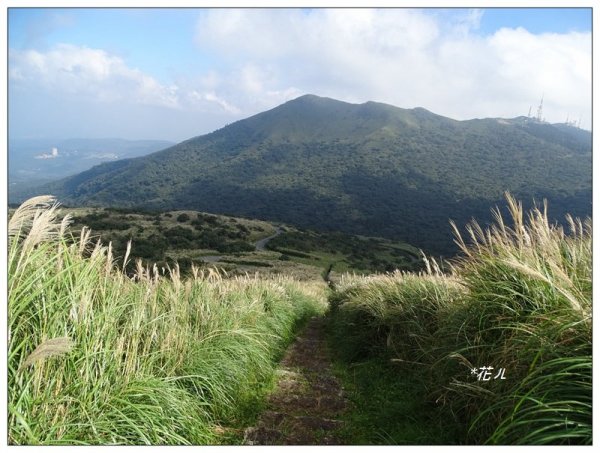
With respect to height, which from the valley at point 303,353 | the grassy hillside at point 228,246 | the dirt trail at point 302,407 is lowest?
the grassy hillside at point 228,246

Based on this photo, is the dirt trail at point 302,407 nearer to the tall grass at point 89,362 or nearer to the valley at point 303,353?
the valley at point 303,353

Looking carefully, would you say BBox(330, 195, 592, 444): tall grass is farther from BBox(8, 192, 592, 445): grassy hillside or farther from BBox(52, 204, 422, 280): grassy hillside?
BBox(52, 204, 422, 280): grassy hillside

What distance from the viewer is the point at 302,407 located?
5.12 meters

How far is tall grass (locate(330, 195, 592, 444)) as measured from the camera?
256 centimetres

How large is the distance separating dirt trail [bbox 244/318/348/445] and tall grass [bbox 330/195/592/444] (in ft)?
3.82

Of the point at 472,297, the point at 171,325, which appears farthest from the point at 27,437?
the point at 472,297

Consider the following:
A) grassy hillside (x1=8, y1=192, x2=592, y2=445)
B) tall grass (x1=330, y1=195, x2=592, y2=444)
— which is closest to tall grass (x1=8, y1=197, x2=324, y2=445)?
grassy hillside (x1=8, y1=192, x2=592, y2=445)

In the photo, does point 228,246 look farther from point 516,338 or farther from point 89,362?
point 516,338

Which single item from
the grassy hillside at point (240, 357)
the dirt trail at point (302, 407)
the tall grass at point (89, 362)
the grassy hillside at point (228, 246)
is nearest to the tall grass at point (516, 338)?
the grassy hillside at point (240, 357)

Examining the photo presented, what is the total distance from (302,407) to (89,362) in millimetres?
2850

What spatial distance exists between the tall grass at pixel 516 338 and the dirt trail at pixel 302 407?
3.82 feet

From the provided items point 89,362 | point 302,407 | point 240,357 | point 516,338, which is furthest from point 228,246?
point 516,338

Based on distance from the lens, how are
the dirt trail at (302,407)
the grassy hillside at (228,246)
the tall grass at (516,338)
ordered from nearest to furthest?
the tall grass at (516,338), the dirt trail at (302,407), the grassy hillside at (228,246)

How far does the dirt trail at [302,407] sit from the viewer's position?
4.15m
